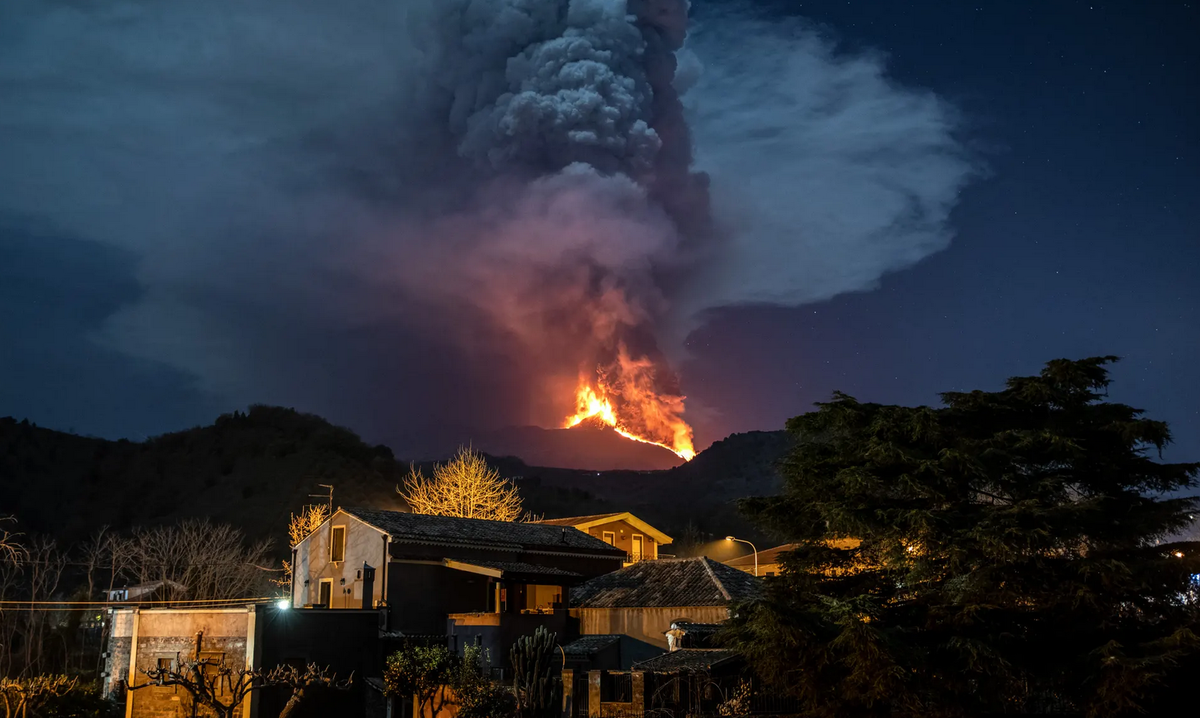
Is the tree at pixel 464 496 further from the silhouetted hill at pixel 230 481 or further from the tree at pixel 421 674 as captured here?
the tree at pixel 421 674

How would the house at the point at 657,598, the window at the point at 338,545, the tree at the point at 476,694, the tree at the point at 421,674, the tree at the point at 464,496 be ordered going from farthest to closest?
the tree at the point at 464,496, the window at the point at 338,545, the house at the point at 657,598, the tree at the point at 421,674, the tree at the point at 476,694

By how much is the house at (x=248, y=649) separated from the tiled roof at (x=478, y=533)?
226 inches

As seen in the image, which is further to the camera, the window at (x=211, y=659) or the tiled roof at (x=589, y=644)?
the tiled roof at (x=589, y=644)

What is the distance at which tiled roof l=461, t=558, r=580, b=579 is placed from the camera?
4259cm

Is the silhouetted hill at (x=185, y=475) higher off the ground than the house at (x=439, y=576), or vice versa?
the silhouetted hill at (x=185, y=475)

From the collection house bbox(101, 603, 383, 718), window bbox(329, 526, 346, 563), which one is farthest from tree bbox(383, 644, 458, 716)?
window bbox(329, 526, 346, 563)

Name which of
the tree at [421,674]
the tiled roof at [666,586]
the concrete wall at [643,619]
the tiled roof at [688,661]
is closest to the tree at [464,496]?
the tiled roof at [666,586]

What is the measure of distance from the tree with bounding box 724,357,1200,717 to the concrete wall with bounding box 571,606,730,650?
16579 millimetres

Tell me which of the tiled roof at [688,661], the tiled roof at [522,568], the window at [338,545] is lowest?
the tiled roof at [688,661]

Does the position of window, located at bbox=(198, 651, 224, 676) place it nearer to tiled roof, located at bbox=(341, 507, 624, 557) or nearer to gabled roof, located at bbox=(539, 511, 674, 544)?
tiled roof, located at bbox=(341, 507, 624, 557)

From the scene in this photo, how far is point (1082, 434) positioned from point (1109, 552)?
8.78 feet

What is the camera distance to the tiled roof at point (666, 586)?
3856cm

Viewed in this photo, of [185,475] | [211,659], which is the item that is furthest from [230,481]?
[211,659]

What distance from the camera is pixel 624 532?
5975cm
